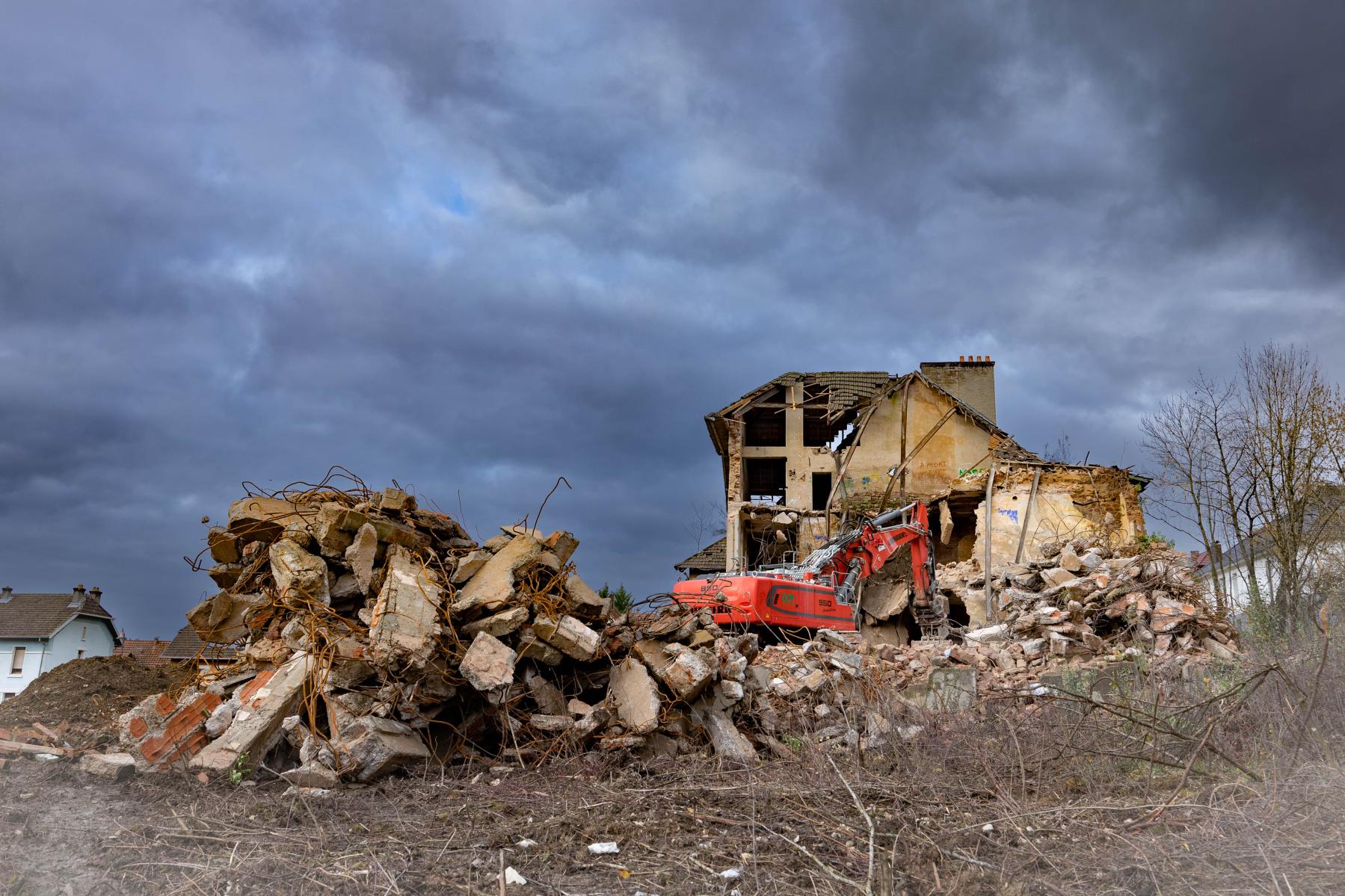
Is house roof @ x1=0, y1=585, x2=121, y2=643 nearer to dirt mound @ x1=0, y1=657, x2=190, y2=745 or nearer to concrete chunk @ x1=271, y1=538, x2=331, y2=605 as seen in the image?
dirt mound @ x1=0, y1=657, x2=190, y2=745

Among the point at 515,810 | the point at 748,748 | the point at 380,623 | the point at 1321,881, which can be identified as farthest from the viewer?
the point at 748,748

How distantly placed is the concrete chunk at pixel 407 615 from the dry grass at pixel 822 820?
1.00 metres

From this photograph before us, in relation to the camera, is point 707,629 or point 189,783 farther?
point 707,629

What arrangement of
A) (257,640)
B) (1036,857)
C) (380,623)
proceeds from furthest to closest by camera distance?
(257,640) → (380,623) → (1036,857)

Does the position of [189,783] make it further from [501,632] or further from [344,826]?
[501,632]

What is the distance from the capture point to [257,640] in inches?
361

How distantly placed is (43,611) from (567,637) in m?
33.4

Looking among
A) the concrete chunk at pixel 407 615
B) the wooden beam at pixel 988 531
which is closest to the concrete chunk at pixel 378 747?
the concrete chunk at pixel 407 615

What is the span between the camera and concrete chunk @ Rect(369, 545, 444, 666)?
7.55 metres

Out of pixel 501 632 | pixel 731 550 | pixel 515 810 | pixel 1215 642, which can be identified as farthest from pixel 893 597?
pixel 515 810

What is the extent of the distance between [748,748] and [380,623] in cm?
334

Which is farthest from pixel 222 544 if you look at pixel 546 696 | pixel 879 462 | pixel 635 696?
pixel 879 462

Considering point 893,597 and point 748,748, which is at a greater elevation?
point 893,597

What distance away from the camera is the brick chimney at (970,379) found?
2711 cm
